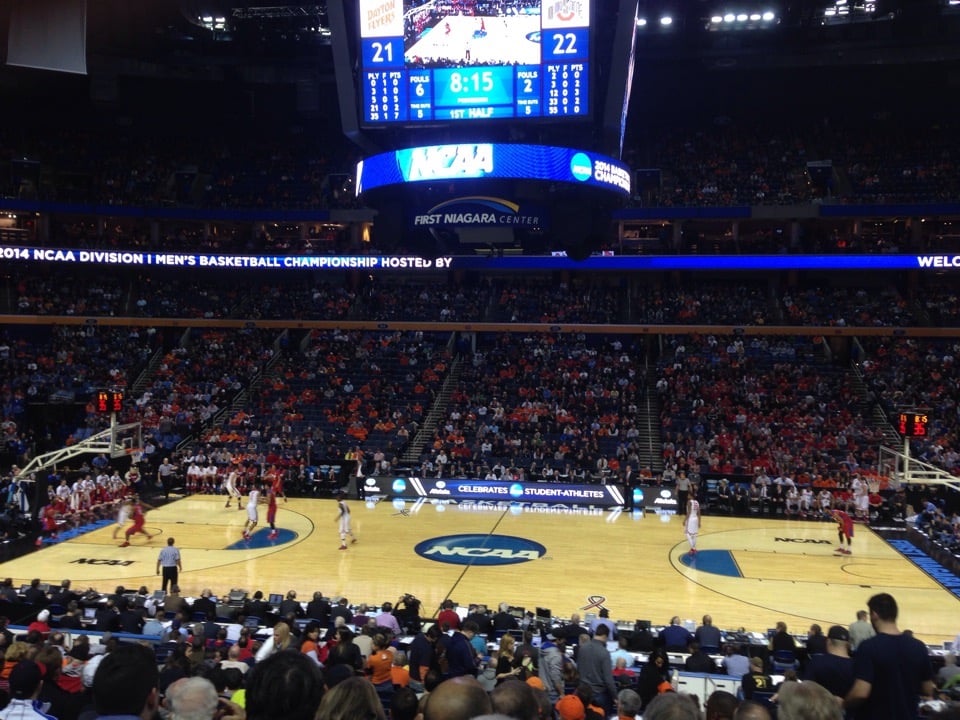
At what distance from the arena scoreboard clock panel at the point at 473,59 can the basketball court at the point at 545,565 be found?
922 centimetres

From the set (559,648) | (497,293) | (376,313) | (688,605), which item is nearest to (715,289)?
(497,293)

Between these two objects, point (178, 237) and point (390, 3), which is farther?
point (178, 237)

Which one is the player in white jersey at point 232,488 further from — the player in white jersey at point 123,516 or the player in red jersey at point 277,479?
the player in white jersey at point 123,516

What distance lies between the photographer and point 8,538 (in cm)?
2114

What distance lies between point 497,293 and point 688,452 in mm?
14266

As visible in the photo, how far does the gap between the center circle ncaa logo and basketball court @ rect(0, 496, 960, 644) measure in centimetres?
5

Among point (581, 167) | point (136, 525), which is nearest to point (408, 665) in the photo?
point (581, 167)

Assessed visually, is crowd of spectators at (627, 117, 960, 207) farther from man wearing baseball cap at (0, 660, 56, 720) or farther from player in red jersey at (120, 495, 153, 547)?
man wearing baseball cap at (0, 660, 56, 720)

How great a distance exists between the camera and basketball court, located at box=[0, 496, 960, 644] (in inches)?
663

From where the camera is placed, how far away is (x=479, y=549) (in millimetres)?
21328

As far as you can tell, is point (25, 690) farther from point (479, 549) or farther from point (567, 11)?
point (479, 549)

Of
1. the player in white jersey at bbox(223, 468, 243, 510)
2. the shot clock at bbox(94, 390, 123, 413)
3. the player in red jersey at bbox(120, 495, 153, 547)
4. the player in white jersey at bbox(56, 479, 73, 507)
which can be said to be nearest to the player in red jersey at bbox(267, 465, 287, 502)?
the player in white jersey at bbox(223, 468, 243, 510)

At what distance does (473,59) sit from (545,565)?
1172 centimetres

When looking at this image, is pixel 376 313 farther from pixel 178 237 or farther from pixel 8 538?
pixel 8 538
